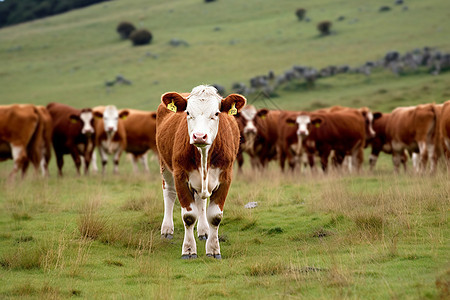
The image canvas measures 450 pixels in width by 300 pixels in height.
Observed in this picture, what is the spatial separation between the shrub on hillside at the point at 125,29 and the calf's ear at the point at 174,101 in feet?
210

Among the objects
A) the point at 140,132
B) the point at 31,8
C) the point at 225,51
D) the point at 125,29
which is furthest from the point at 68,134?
the point at 31,8

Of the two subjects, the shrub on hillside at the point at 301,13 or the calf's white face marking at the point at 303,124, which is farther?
the shrub on hillside at the point at 301,13

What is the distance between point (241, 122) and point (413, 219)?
1351 centimetres

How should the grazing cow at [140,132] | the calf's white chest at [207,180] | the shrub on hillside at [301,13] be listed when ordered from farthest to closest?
the shrub on hillside at [301,13] → the grazing cow at [140,132] → the calf's white chest at [207,180]

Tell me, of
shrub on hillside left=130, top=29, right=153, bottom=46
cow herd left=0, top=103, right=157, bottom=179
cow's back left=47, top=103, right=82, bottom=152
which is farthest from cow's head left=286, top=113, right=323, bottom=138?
shrub on hillside left=130, top=29, right=153, bottom=46

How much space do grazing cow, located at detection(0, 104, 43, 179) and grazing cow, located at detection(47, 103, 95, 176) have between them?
270cm

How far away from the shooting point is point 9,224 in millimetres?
10102

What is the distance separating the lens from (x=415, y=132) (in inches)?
743

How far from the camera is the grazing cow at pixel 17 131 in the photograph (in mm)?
17094

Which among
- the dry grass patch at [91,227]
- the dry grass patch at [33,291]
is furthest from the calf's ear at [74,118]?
the dry grass patch at [33,291]

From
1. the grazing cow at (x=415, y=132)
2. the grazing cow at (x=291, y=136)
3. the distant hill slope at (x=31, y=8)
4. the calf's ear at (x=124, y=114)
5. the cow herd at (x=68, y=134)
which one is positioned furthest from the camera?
the distant hill slope at (x=31, y=8)

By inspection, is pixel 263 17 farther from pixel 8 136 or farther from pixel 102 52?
pixel 8 136

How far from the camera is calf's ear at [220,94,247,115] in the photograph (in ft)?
26.5

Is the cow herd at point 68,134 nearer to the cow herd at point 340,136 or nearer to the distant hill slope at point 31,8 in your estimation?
the cow herd at point 340,136
